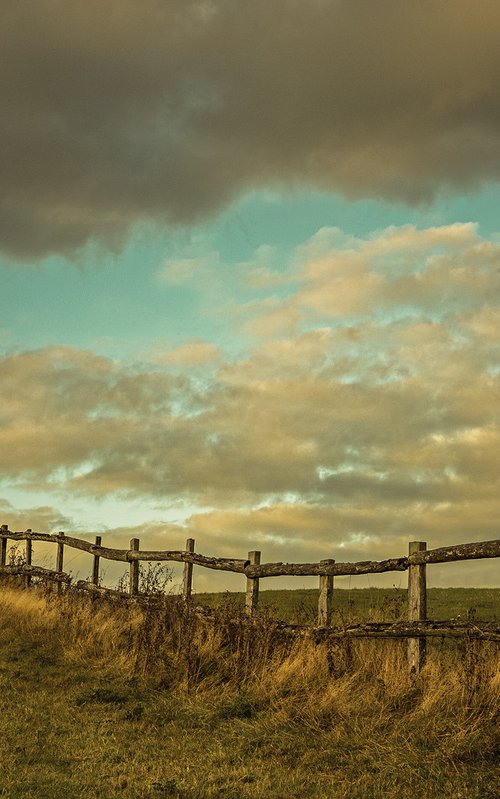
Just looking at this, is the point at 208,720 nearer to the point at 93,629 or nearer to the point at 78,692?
the point at 78,692

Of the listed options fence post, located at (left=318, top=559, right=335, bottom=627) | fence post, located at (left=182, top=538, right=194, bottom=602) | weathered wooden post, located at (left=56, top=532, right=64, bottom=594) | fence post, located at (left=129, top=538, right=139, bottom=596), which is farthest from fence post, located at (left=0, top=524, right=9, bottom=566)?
fence post, located at (left=318, top=559, right=335, bottom=627)

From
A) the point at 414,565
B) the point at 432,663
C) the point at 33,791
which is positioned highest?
the point at 414,565

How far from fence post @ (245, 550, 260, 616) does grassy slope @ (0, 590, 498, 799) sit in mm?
1132

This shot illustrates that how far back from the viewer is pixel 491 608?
2292 centimetres

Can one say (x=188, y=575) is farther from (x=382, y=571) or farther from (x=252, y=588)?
(x=382, y=571)

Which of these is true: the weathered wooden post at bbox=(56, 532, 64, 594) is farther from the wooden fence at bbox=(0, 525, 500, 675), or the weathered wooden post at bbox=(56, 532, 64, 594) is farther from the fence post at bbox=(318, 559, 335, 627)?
the fence post at bbox=(318, 559, 335, 627)

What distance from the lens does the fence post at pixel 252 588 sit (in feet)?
45.9

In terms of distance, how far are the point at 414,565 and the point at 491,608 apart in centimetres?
1288

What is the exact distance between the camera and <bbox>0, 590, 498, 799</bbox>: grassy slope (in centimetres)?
808

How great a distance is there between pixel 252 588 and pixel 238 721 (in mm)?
4183

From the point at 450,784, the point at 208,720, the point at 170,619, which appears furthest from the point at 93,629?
the point at 450,784

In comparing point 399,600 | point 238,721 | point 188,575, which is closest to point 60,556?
point 188,575

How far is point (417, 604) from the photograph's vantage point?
11.2 m

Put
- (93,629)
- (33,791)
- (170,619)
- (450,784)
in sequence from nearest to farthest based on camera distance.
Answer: (450,784), (33,791), (170,619), (93,629)
